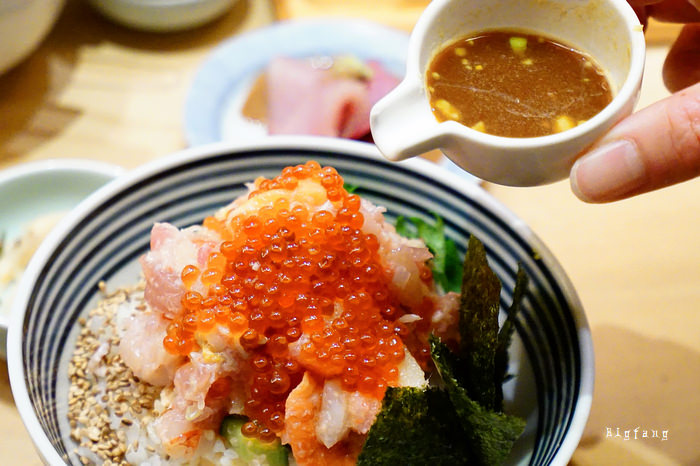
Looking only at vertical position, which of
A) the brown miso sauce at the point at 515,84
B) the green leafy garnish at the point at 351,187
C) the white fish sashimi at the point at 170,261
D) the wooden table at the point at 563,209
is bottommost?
the wooden table at the point at 563,209

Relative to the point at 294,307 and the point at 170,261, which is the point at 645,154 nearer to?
the point at 294,307

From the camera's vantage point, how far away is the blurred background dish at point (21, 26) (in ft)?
7.32

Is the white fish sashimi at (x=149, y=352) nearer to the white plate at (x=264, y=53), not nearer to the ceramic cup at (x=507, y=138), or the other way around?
the ceramic cup at (x=507, y=138)

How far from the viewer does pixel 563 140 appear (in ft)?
3.46

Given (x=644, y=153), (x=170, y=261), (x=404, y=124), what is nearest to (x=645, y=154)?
(x=644, y=153)

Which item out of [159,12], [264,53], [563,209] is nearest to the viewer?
[563,209]

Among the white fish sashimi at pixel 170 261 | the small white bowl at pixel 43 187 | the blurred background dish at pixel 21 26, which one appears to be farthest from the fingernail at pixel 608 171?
the blurred background dish at pixel 21 26

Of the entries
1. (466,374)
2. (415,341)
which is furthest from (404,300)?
(466,374)

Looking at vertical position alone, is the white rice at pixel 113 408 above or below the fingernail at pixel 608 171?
below

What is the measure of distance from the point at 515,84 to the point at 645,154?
0.91 feet

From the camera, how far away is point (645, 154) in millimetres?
1100

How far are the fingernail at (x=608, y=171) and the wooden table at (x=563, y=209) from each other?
73cm

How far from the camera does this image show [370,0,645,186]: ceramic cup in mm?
1075

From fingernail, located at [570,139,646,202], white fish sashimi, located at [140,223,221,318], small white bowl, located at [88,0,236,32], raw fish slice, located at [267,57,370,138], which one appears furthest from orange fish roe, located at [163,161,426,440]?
small white bowl, located at [88,0,236,32]
